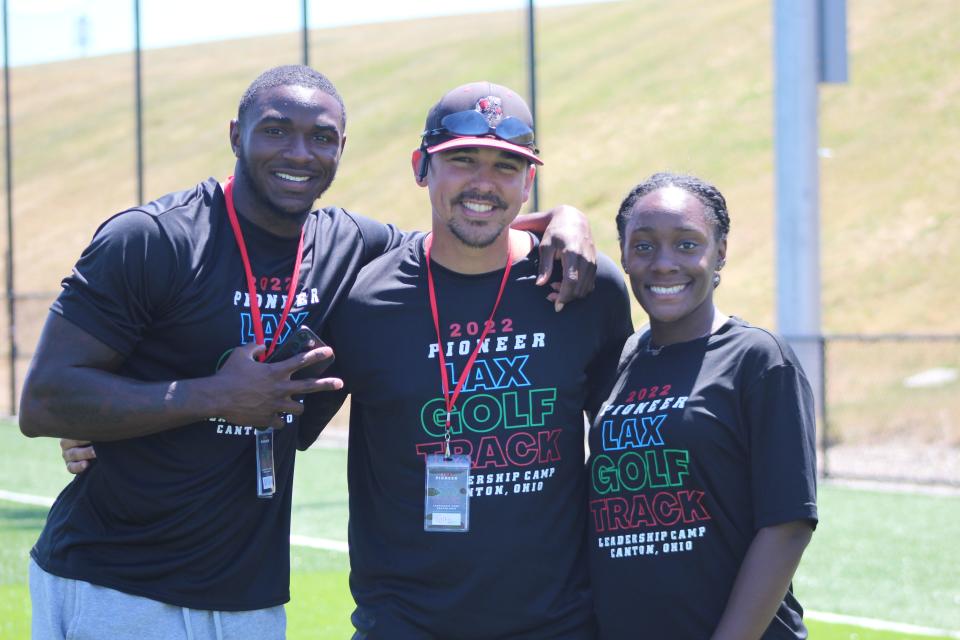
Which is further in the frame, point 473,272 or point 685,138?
point 685,138

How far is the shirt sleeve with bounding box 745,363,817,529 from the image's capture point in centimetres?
307

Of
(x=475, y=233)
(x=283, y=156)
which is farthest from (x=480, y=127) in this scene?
(x=283, y=156)

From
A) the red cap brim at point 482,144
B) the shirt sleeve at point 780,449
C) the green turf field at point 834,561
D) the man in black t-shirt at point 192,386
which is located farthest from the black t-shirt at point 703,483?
the green turf field at point 834,561

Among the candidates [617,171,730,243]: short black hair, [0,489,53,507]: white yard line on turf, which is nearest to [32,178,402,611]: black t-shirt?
[617,171,730,243]: short black hair

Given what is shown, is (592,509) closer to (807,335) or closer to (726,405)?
(726,405)

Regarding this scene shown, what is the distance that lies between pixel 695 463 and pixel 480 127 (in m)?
1.09

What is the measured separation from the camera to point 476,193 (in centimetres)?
350

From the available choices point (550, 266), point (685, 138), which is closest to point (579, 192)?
point (685, 138)

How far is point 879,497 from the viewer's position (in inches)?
432

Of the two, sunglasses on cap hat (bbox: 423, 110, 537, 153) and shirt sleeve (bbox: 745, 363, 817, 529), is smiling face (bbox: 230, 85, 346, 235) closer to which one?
sunglasses on cap hat (bbox: 423, 110, 537, 153)

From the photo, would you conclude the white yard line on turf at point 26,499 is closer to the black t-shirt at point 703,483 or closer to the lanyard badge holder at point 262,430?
the lanyard badge holder at point 262,430

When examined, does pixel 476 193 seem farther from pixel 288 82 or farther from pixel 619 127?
pixel 619 127

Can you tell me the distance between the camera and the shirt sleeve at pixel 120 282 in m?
3.23

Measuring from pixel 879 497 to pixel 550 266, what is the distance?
8.26m
